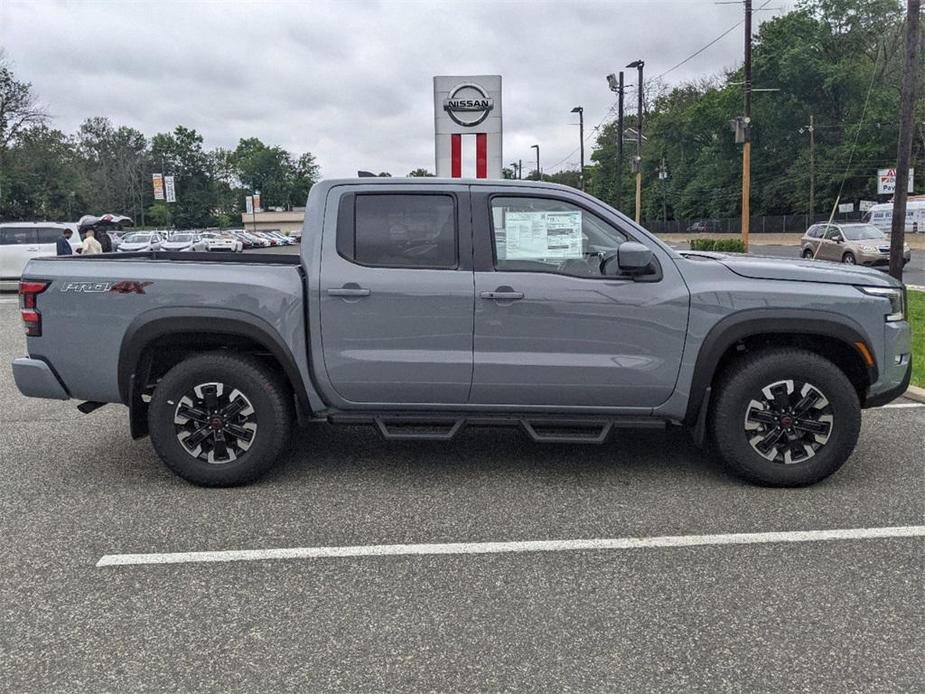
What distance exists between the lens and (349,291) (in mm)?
4559

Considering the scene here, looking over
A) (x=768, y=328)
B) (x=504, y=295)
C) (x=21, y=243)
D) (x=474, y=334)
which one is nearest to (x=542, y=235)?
(x=504, y=295)

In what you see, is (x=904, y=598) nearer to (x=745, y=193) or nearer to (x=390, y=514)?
(x=390, y=514)

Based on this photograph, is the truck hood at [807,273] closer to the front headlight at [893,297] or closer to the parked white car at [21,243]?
the front headlight at [893,297]

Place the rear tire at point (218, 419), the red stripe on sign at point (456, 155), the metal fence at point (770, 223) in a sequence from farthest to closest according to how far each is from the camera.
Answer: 1. the metal fence at point (770, 223)
2. the red stripe on sign at point (456, 155)
3. the rear tire at point (218, 419)

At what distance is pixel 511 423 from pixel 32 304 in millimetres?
2970

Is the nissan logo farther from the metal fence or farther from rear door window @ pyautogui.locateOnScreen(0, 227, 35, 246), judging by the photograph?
the metal fence

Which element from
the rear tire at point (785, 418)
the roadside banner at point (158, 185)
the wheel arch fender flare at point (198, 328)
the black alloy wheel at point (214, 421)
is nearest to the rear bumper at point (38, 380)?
the wheel arch fender flare at point (198, 328)

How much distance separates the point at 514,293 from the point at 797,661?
7.90 ft

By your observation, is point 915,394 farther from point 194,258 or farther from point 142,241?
point 142,241

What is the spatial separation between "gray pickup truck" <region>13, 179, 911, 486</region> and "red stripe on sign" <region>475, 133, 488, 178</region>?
17.1 ft

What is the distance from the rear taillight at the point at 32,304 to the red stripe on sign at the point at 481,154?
6.07 meters

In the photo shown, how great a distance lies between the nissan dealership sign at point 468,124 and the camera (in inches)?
380

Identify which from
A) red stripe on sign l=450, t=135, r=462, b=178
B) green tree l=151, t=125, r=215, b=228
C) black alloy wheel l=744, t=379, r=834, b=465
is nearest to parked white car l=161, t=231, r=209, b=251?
red stripe on sign l=450, t=135, r=462, b=178

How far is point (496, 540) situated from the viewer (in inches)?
157
